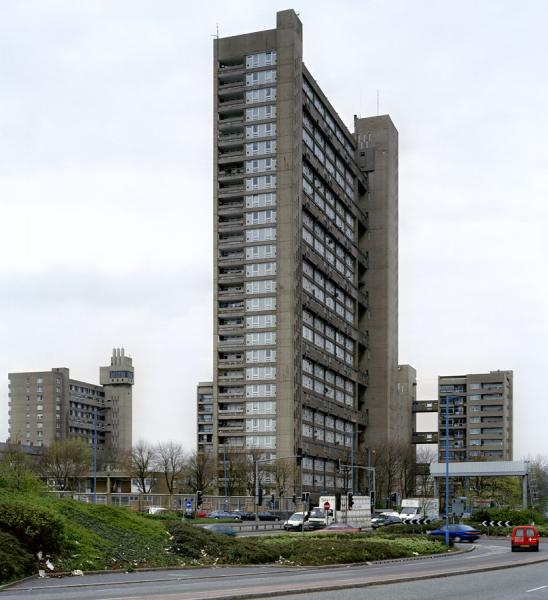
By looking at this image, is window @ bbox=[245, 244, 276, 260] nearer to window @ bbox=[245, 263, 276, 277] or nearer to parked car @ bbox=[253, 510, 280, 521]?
window @ bbox=[245, 263, 276, 277]

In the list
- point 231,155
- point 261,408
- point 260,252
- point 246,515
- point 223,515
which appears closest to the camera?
point 223,515

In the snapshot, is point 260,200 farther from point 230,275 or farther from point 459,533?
point 459,533

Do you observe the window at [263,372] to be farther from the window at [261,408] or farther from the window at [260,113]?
the window at [260,113]

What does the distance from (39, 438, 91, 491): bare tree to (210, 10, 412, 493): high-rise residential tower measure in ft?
74.7

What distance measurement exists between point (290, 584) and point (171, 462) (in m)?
122

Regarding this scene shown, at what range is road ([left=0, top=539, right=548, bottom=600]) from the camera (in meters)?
26.4

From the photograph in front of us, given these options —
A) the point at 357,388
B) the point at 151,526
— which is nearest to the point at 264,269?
the point at 357,388

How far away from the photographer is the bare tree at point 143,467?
144 metres

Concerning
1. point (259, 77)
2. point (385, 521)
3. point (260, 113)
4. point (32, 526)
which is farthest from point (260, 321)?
point (32, 526)

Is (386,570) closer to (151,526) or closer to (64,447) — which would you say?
(151,526)

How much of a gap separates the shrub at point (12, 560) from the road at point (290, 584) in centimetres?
57

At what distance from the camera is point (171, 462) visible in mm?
149250

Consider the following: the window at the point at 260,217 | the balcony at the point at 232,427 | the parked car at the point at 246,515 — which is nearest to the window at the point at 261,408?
the balcony at the point at 232,427

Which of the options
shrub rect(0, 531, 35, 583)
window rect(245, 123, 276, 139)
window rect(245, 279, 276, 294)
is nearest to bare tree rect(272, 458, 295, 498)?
window rect(245, 279, 276, 294)
